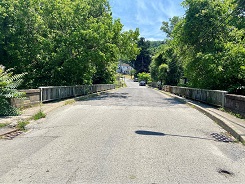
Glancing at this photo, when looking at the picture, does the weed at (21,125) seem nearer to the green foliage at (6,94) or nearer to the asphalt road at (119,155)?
the asphalt road at (119,155)

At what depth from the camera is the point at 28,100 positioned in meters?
12.9

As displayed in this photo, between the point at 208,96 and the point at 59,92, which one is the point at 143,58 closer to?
the point at 59,92

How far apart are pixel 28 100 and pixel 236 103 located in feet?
32.2

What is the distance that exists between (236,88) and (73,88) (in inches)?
470

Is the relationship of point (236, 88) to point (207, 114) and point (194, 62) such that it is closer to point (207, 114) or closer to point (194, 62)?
point (207, 114)

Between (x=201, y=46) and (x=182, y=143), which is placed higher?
(x=201, y=46)

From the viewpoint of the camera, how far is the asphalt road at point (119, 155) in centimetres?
443

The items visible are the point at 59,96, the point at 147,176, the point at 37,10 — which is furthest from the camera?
the point at 37,10

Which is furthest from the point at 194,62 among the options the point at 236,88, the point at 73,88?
the point at 73,88

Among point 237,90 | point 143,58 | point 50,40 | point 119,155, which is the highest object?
point 143,58

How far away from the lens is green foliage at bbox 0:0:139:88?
20125 millimetres

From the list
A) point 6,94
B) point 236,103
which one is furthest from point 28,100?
point 236,103

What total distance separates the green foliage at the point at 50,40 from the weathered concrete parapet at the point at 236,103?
11807 mm

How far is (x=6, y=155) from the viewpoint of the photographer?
5.65 m
